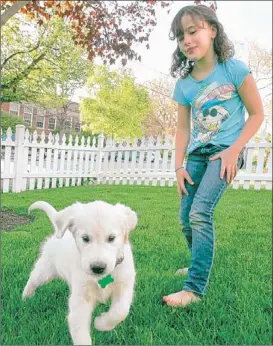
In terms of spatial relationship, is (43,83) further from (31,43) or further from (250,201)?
(250,201)

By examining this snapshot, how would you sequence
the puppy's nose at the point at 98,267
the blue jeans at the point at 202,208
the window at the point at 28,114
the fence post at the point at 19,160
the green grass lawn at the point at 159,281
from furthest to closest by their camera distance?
the fence post at the point at 19,160 < the window at the point at 28,114 < the blue jeans at the point at 202,208 < the green grass lawn at the point at 159,281 < the puppy's nose at the point at 98,267

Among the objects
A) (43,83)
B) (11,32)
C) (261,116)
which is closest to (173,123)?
(261,116)

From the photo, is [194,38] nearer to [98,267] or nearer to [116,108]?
[116,108]

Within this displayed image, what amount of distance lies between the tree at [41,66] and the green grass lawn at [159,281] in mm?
237

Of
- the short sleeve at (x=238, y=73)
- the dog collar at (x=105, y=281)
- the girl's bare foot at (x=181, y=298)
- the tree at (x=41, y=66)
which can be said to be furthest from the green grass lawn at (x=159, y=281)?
the short sleeve at (x=238, y=73)

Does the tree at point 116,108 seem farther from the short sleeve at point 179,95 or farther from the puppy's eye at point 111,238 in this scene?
the puppy's eye at point 111,238

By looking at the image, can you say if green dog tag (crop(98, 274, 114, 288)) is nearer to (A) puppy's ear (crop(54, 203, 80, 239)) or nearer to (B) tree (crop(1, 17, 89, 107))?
(A) puppy's ear (crop(54, 203, 80, 239))

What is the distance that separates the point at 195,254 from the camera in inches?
33.9

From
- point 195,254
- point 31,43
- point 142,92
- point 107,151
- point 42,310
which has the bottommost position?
point 42,310

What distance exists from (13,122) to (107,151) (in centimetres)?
26

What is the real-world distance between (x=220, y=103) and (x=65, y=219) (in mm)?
373

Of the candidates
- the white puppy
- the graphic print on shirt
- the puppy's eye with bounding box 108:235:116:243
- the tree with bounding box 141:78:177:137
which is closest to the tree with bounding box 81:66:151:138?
the tree with bounding box 141:78:177:137

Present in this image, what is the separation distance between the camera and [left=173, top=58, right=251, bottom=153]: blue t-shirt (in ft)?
2.58

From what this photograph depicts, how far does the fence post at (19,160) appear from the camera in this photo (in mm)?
1160
